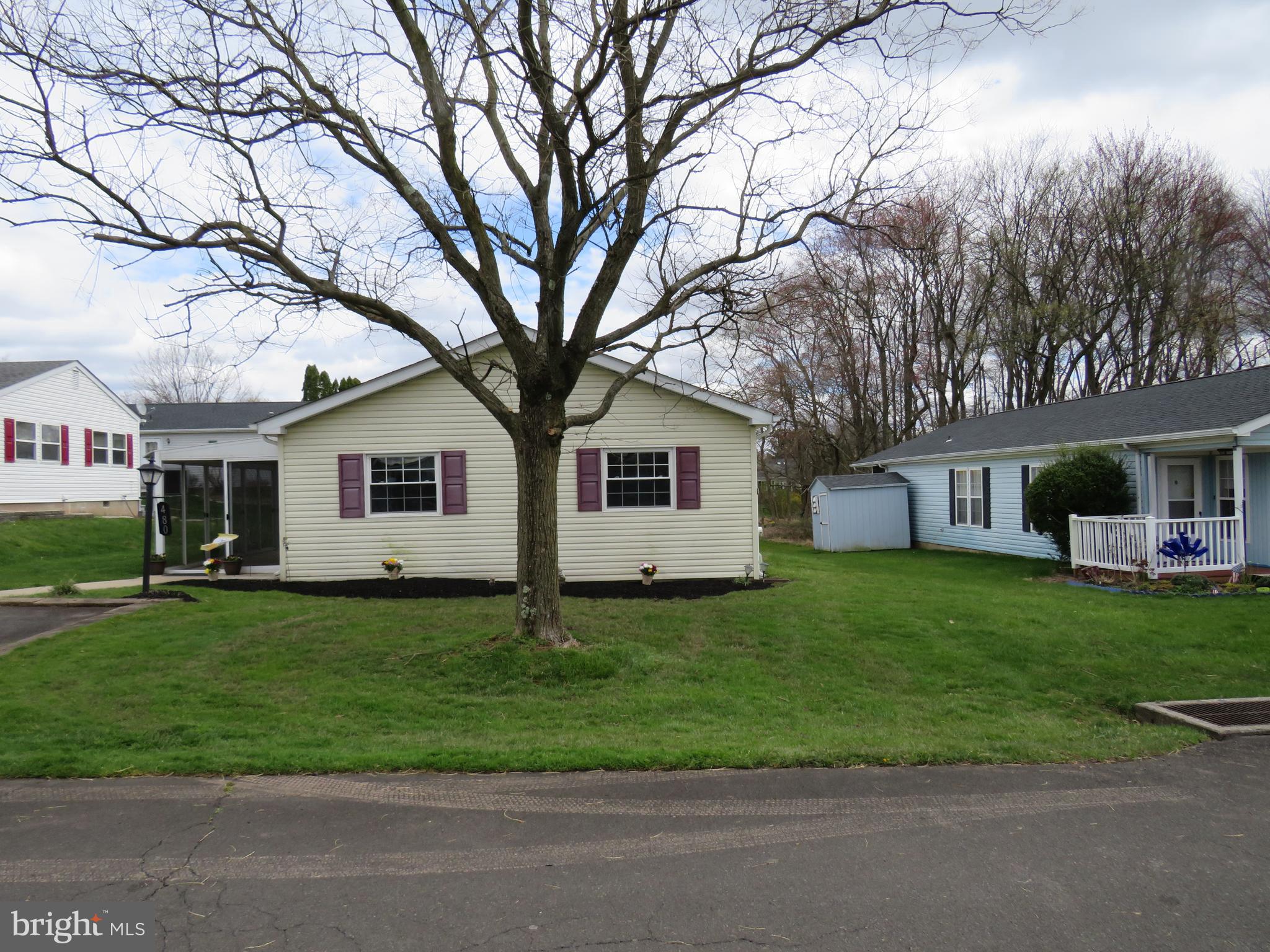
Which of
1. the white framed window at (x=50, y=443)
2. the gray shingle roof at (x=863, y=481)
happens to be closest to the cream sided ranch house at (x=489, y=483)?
the gray shingle roof at (x=863, y=481)

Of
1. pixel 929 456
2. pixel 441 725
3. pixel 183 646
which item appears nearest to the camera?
pixel 441 725

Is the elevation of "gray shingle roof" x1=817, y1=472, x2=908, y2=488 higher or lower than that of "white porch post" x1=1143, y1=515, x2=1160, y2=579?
higher

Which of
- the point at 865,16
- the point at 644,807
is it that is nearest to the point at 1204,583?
the point at 865,16

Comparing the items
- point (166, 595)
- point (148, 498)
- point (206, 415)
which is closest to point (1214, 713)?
point (166, 595)

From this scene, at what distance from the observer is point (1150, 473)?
1584cm

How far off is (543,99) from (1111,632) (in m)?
9.11

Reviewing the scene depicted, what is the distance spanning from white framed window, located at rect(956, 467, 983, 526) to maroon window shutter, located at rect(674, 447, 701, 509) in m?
10.1

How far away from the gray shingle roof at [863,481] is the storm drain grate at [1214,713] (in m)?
16.7

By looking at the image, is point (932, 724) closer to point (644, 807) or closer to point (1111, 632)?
point (644, 807)

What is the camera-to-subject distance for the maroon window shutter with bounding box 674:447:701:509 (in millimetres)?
14609

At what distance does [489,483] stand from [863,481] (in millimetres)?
13739

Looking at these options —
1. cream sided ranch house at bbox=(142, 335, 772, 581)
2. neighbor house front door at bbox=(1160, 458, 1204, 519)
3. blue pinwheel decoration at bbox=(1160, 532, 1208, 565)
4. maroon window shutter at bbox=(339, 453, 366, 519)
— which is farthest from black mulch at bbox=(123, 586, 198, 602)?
neighbor house front door at bbox=(1160, 458, 1204, 519)

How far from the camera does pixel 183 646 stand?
902cm

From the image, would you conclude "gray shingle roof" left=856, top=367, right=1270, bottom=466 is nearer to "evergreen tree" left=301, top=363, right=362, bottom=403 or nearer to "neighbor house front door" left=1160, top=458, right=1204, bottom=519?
"neighbor house front door" left=1160, top=458, right=1204, bottom=519
